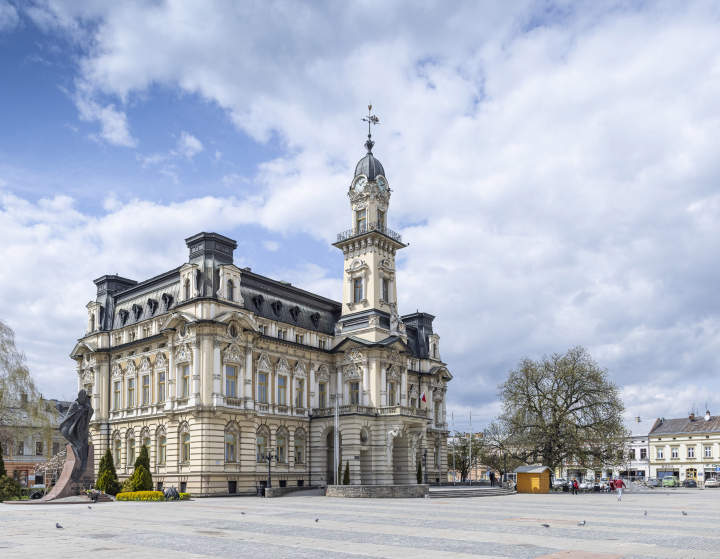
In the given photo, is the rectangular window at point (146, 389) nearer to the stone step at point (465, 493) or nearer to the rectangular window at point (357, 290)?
the rectangular window at point (357, 290)

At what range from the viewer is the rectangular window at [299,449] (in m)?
60.7

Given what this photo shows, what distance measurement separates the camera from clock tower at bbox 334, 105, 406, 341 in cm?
6556

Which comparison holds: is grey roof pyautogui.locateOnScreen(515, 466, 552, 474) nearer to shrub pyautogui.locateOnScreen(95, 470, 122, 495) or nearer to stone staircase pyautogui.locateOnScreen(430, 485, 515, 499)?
stone staircase pyautogui.locateOnScreen(430, 485, 515, 499)

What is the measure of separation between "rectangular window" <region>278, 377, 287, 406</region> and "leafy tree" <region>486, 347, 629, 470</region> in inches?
856

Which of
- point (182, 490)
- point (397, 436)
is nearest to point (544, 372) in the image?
point (397, 436)

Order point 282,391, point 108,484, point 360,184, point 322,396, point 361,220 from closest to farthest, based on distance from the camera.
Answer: point 108,484 → point 282,391 → point 322,396 → point 361,220 → point 360,184

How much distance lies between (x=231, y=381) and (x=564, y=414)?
102ft

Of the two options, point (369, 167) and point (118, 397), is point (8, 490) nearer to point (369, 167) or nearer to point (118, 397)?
point (118, 397)

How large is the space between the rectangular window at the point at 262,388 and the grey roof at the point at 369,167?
22789 millimetres

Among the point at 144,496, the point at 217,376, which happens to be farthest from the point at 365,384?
the point at 144,496

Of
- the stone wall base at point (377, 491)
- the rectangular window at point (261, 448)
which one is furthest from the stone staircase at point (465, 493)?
the rectangular window at point (261, 448)

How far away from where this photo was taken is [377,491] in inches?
1823

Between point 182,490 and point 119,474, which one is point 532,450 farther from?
point 119,474

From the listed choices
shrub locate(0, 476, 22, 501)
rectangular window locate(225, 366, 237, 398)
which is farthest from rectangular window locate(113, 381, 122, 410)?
shrub locate(0, 476, 22, 501)
